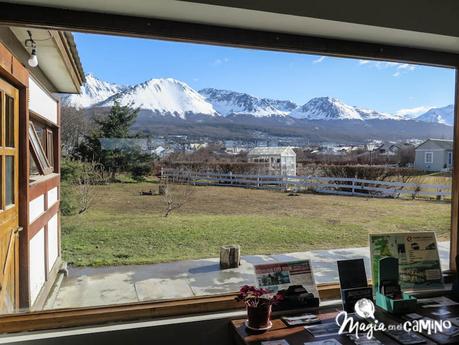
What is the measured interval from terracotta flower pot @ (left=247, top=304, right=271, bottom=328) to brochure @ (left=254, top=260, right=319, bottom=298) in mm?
183

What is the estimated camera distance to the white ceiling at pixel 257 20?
160cm

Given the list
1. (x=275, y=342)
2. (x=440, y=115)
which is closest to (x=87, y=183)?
(x=275, y=342)

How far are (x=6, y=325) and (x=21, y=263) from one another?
1.13ft

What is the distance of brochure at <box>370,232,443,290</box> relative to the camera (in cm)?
204

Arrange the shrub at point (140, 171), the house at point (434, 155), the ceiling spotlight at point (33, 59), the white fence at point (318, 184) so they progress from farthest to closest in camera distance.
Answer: the house at point (434, 155), the white fence at point (318, 184), the shrub at point (140, 171), the ceiling spotlight at point (33, 59)

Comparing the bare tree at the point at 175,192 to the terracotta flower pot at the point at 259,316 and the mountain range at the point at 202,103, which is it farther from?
the terracotta flower pot at the point at 259,316

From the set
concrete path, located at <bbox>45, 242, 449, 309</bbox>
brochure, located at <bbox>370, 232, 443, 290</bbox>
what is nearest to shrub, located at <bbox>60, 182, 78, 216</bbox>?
concrete path, located at <bbox>45, 242, 449, 309</bbox>

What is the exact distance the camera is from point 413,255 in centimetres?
210

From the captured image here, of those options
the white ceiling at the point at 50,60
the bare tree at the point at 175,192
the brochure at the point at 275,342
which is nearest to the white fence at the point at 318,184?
the bare tree at the point at 175,192

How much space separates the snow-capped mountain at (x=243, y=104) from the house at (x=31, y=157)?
2.48 feet

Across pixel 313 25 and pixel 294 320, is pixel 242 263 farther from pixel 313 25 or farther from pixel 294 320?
pixel 313 25

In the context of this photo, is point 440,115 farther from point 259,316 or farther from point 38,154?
point 38,154

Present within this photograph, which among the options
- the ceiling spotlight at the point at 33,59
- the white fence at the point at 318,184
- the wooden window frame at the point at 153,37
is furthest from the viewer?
the white fence at the point at 318,184

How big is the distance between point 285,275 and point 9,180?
1478 millimetres
